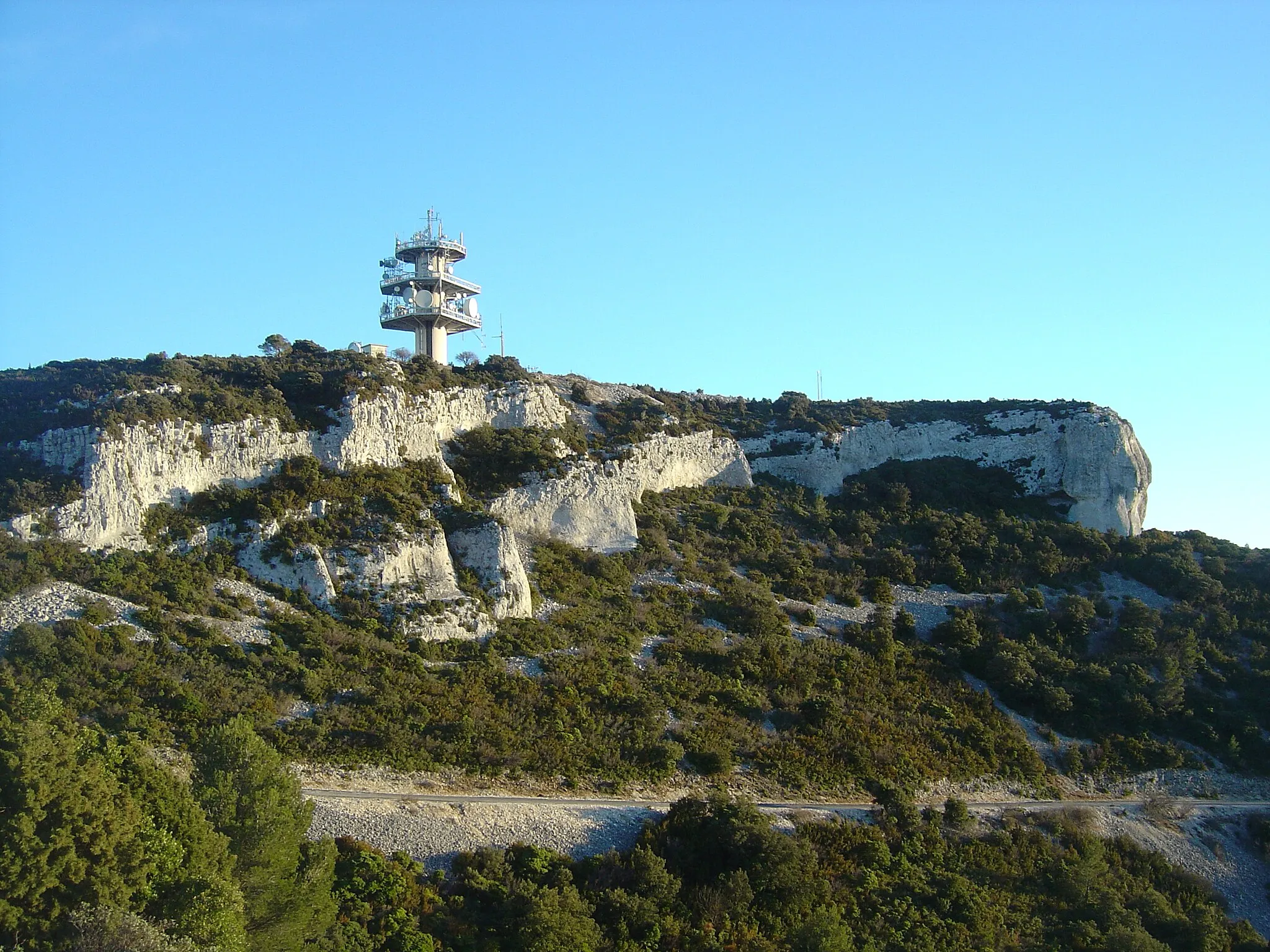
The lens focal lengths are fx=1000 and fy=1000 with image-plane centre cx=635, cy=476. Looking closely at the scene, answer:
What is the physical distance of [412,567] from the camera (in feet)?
119

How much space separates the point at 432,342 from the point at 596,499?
55.8ft

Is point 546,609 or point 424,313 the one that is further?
point 424,313

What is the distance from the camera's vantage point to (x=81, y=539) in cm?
3194

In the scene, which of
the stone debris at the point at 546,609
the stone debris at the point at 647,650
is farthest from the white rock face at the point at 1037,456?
the stone debris at the point at 546,609

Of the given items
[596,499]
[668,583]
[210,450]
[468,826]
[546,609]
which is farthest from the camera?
[596,499]

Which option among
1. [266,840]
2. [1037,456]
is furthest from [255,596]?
[1037,456]

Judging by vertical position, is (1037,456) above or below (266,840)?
above

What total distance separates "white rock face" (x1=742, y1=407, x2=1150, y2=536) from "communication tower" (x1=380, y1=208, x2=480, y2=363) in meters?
18.3

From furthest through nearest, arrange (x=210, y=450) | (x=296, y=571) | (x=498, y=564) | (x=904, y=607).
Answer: (x=904, y=607), (x=498, y=564), (x=210, y=450), (x=296, y=571)

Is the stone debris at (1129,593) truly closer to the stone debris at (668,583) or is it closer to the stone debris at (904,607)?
the stone debris at (904,607)

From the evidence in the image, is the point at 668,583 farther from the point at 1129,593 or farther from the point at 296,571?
the point at 1129,593

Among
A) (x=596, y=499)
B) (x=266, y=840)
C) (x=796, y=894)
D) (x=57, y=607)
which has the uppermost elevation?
(x=596, y=499)

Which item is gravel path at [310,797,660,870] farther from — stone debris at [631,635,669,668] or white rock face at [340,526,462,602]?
white rock face at [340,526,462,602]

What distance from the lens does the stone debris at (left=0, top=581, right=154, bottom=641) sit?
27438 millimetres
